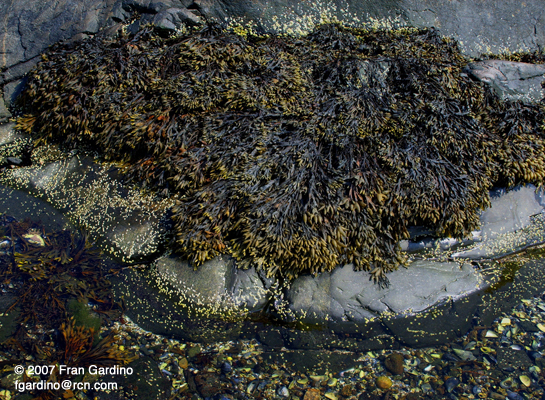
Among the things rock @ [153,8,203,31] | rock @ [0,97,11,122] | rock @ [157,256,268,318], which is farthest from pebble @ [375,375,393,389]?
rock @ [0,97,11,122]

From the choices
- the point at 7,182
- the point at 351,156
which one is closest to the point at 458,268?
the point at 351,156

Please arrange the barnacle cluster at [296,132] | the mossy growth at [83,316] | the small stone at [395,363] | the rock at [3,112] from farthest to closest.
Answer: the rock at [3,112] → the barnacle cluster at [296,132] → the mossy growth at [83,316] → the small stone at [395,363]

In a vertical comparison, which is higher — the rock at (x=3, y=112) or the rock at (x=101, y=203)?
the rock at (x=3, y=112)

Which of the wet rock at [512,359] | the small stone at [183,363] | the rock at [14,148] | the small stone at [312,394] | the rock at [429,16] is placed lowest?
the small stone at [183,363]

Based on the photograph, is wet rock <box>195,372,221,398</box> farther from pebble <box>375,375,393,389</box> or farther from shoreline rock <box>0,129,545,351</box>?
pebble <box>375,375,393,389</box>

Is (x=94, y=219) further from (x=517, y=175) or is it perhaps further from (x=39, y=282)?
(x=517, y=175)

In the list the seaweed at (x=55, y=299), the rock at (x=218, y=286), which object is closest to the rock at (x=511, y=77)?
the rock at (x=218, y=286)

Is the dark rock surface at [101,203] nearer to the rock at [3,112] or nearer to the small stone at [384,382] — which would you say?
the rock at [3,112]
